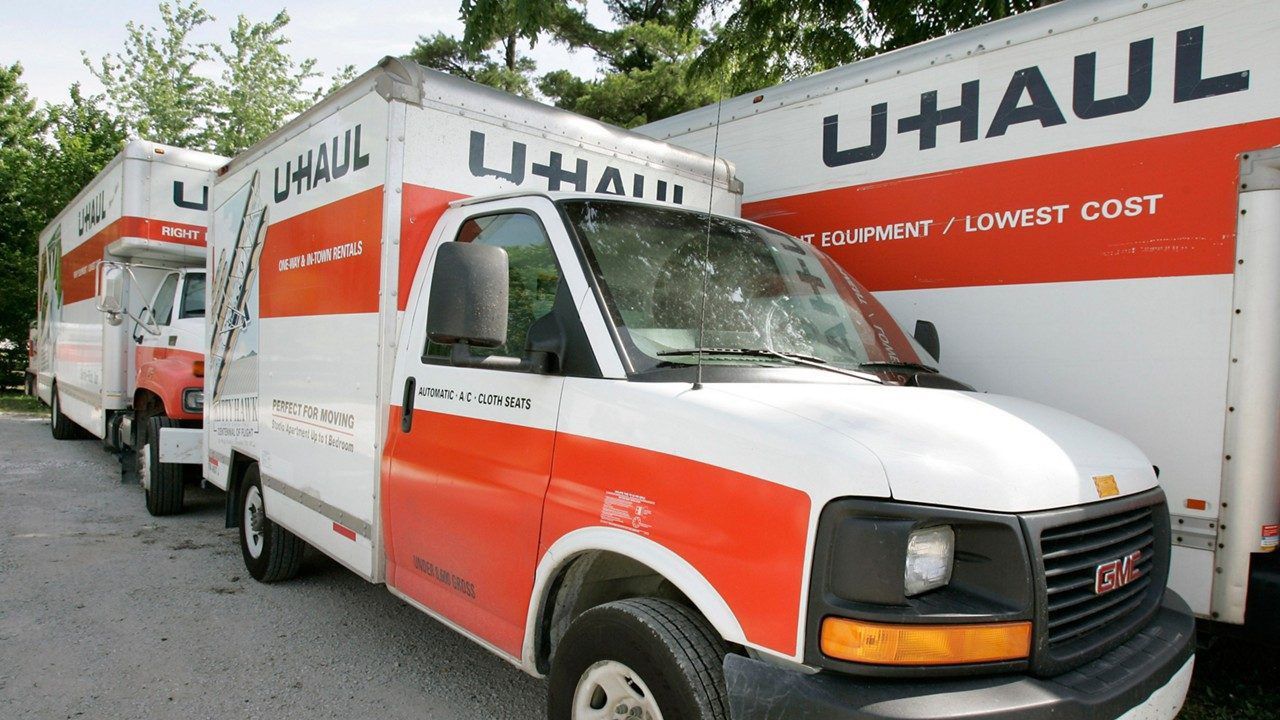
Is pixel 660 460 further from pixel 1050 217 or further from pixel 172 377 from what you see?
pixel 172 377

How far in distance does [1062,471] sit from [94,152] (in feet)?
87.3

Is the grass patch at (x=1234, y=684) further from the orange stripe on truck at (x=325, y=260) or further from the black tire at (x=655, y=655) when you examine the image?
the orange stripe on truck at (x=325, y=260)

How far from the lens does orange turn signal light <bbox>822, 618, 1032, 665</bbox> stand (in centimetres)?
198

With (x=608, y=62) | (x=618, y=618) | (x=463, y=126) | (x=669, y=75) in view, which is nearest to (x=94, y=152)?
(x=608, y=62)

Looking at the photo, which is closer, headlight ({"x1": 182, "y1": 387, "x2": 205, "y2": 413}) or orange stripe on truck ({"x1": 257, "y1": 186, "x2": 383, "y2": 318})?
orange stripe on truck ({"x1": 257, "y1": 186, "x2": 383, "y2": 318})

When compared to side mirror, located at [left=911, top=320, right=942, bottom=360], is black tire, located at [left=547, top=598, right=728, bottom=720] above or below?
below

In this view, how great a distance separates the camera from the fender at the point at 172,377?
23.3 feet

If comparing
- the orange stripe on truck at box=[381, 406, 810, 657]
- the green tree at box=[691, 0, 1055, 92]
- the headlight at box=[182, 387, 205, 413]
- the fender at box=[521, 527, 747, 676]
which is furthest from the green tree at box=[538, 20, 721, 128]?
the fender at box=[521, 527, 747, 676]

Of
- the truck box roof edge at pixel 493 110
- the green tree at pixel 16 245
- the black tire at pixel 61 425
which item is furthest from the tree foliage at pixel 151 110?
the truck box roof edge at pixel 493 110

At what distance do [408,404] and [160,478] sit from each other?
15.5ft

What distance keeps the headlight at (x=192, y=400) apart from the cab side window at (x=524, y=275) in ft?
16.1

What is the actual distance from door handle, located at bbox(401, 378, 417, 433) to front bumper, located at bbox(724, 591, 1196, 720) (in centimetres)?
202

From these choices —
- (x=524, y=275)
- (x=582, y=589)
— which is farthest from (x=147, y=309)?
(x=582, y=589)

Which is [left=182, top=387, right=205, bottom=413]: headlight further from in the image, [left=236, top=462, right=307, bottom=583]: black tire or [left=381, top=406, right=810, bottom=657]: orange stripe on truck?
[left=381, top=406, right=810, bottom=657]: orange stripe on truck
